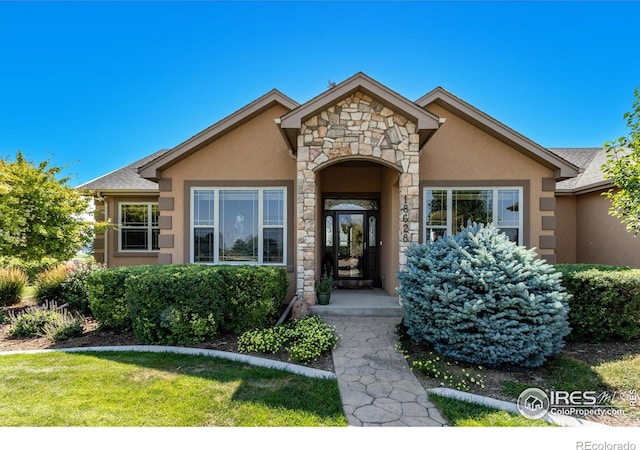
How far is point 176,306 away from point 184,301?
17 centimetres

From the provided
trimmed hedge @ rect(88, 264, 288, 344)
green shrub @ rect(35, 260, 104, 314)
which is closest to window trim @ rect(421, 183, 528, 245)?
trimmed hedge @ rect(88, 264, 288, 344)

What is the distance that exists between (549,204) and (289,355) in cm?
783

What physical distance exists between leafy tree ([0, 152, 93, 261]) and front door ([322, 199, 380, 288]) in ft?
24.0

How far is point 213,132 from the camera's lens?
27.2 feet

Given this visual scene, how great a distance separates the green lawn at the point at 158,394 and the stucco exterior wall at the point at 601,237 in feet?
32.3

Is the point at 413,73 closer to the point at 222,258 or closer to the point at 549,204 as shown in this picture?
the point at 549,204

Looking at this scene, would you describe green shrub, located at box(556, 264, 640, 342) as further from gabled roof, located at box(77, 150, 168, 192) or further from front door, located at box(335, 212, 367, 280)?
gabled roof, located at box(77, 150, 168, 192)

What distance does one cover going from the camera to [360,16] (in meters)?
7.18

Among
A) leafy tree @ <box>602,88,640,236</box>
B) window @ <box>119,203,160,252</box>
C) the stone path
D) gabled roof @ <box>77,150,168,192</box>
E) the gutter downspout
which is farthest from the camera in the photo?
window @ <box>119,203,160,252</box>

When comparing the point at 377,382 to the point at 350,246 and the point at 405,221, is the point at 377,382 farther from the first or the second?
the point at 350,246

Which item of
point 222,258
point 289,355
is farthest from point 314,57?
point 289,355

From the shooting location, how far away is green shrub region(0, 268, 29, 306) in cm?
870

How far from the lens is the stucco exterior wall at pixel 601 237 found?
8812 millimetres

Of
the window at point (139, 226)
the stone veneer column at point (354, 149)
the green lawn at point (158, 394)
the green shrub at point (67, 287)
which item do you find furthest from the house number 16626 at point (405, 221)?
the window at point (139, 226)
